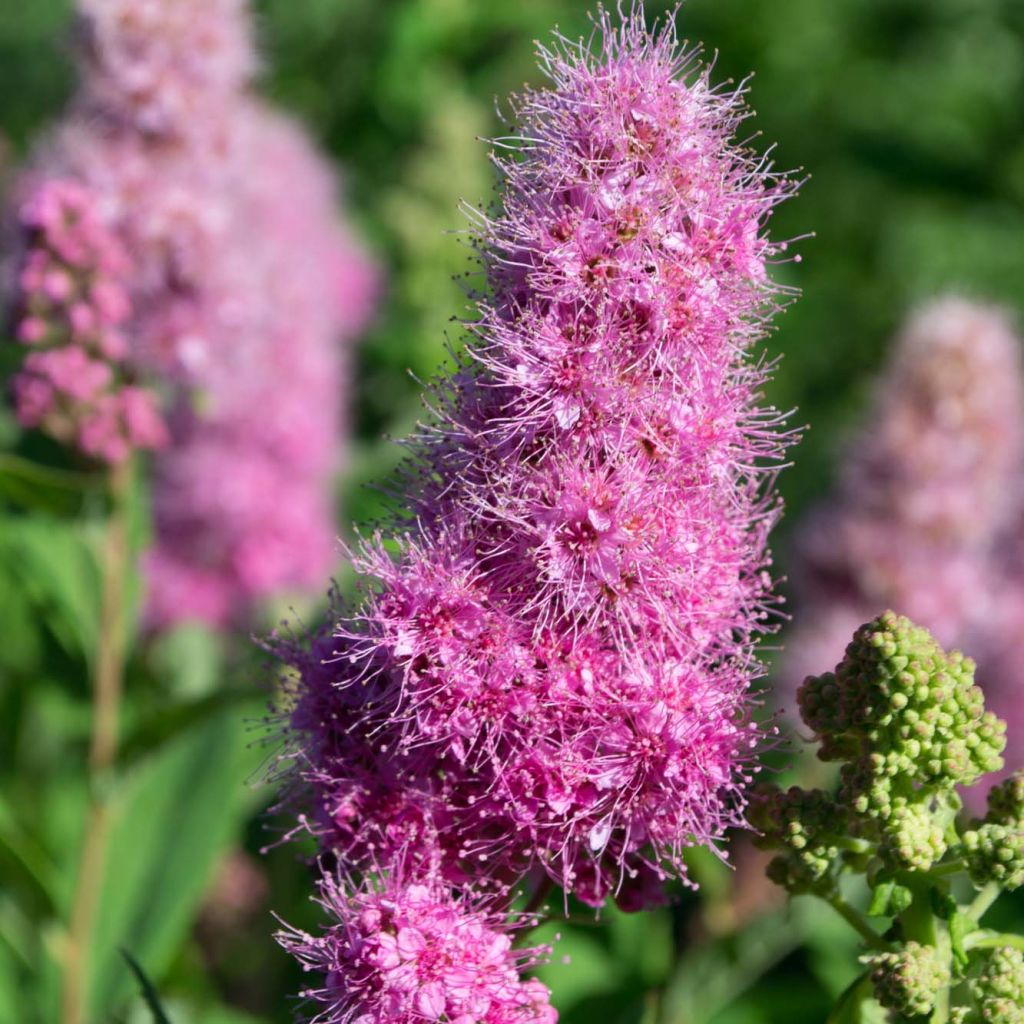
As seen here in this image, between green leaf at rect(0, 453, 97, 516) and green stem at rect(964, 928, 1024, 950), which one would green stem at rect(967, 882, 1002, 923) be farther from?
green leaf at rect(0, 453, 97, 516)

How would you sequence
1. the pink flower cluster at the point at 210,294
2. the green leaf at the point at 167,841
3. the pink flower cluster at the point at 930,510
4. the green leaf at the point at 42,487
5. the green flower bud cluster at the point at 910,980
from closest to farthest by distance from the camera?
1. the green flower bud cluster at the point at 910,980
2. the green leaf at the point at 42,487
3. the green leaf at the point at 167,841
4. the pink flower cluster at the point at 210,294
5. the pink flower cluster at the point at 930,510

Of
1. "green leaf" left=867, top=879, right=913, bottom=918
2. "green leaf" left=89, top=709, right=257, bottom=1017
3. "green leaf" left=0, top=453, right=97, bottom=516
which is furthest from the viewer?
"green leaf" left=89, top=709, right=257, bottom=1017

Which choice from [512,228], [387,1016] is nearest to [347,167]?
[512,228]

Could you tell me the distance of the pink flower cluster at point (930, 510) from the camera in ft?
13.0

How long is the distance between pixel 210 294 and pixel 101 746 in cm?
100

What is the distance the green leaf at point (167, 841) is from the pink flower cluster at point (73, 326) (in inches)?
26.8

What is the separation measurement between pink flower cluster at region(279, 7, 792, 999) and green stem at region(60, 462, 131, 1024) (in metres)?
1.28

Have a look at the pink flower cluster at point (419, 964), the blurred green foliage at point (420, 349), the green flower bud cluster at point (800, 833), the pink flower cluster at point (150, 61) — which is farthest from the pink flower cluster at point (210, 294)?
the green flower bud cluster at point (800, 833)

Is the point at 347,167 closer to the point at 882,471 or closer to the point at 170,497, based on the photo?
the point at 170,497

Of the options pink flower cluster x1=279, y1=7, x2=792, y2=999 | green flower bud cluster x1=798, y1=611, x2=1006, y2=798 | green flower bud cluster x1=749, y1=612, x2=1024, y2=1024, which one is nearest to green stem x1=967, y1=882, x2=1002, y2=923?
green flower bud cluster x1=749, y1=612, x2=1024, y2=1024

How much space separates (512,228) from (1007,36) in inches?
193

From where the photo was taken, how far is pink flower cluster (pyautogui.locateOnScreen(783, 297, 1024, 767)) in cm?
396

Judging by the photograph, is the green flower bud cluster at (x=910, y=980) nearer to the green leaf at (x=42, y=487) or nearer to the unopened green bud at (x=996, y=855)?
the unopened green bud at (x=996, y=855)

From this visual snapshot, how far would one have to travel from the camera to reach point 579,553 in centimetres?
162
